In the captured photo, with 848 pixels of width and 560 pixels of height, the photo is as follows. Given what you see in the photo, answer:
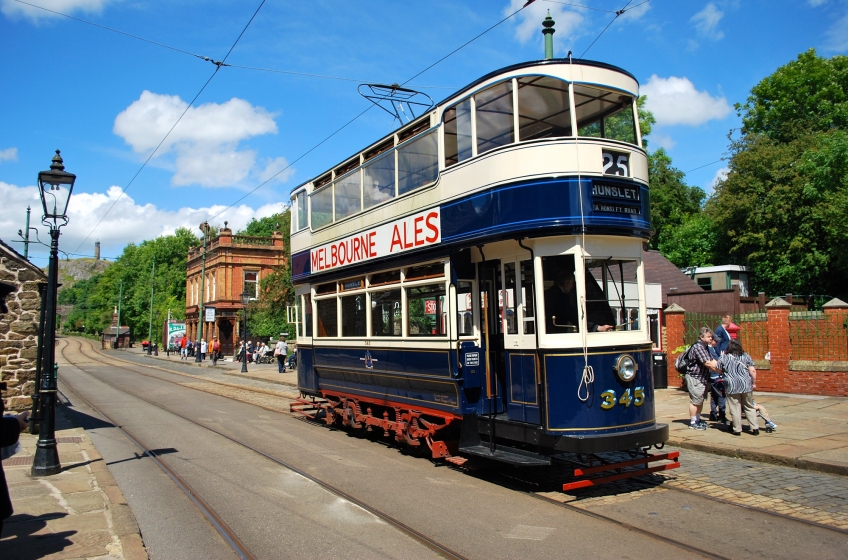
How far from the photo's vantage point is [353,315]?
11188mm

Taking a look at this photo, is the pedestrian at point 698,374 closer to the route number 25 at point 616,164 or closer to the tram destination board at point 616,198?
the tram destination board at point 616,198

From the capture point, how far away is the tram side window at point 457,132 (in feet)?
27.2

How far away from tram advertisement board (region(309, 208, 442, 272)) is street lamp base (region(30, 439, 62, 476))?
510 centimetres

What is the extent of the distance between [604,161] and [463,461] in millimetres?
4086

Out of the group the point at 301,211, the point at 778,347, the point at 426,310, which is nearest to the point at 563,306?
the point at 426,310

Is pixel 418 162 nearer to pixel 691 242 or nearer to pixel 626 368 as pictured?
pixel 626 368

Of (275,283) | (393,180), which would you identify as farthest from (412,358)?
(275,283)

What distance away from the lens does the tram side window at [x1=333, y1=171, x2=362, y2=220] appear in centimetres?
1113

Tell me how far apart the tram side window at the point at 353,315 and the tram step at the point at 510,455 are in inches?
136

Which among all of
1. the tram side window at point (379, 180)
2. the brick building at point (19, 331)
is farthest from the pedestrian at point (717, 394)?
the brick building at point (19, 331)

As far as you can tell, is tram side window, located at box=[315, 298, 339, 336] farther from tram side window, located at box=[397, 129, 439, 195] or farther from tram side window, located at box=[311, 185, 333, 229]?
tram side window, located at box=[397, 129, 439, 195]

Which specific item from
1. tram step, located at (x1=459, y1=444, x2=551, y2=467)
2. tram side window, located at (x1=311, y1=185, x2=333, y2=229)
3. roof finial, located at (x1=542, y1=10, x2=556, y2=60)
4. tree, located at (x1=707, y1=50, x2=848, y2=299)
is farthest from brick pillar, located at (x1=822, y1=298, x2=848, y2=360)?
tree, located at (x1=707, y1=50, x2=848, y2=299)

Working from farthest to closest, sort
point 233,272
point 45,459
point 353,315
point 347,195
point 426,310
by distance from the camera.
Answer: point 233,272 < point 347,195 < point 353,315 < point 426,310 < point 45,459

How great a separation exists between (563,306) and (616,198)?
1.39 m
